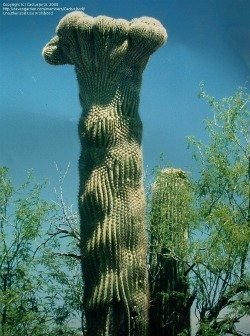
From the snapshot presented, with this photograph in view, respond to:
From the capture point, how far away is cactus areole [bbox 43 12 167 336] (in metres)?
7.84

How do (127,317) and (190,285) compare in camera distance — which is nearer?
(127,317)

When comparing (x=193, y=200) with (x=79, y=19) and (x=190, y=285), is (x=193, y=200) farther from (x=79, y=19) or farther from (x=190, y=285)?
(x=79, y=19)

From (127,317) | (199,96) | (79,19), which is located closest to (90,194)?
(127,317)

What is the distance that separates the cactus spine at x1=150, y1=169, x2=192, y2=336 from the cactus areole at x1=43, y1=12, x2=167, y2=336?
552 mm

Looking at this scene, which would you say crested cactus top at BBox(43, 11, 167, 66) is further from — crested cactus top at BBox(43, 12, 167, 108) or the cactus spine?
the cactus spine

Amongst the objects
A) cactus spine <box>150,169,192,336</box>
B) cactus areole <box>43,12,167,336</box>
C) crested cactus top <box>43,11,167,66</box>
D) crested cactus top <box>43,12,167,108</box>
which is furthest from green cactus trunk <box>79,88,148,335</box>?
crested cactus top <box>43,11,167,66</box>

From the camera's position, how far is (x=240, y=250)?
322 inches

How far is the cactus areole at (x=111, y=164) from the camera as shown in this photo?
784 cm

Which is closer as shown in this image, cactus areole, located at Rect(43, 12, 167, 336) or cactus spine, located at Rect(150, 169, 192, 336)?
cactus areole, located at Rect(43, 12, 167, 336)

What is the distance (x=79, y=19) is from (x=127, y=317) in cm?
380

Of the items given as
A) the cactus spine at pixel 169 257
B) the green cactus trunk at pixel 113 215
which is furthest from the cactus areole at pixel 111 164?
the cactus spine at pixel 169 257

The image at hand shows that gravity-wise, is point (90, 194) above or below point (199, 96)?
below

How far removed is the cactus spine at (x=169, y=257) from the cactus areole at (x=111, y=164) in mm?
552

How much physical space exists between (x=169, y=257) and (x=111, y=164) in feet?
5.24
